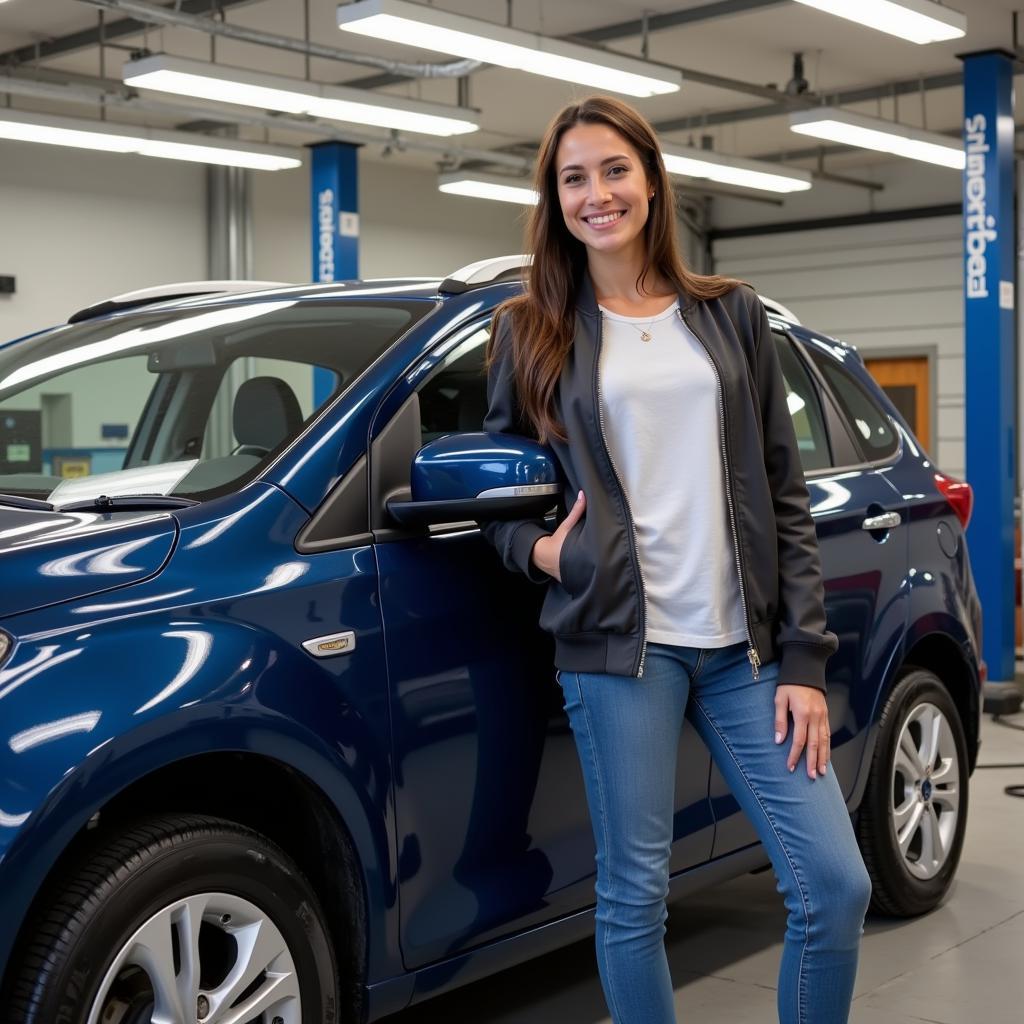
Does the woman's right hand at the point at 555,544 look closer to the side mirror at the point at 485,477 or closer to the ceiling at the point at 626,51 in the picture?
the side mirror at the point at 485,477

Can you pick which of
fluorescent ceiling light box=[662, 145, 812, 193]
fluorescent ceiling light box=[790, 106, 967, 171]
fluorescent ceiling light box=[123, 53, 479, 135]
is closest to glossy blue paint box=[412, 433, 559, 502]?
fluorescent ceiling light box=[123, 53, 479, 135]

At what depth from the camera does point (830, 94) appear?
11.5 metres

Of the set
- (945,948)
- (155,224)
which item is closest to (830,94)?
(155,224)

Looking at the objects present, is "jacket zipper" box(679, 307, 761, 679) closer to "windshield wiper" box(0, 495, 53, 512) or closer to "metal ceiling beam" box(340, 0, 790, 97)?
"windshield wiper" box(0, 495, 53, 512)

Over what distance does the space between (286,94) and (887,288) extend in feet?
27.7

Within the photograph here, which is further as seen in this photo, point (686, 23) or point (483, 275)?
point (686, 23)

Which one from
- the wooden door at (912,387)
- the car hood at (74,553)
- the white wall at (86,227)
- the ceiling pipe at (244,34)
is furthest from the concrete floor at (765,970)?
the wooden door at (912,387)

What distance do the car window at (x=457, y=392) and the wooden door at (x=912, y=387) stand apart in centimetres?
1261

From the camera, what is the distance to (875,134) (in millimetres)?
9398

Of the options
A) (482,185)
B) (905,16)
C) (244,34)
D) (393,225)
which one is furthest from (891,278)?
(244,34)

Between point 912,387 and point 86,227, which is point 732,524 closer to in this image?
point 86,227

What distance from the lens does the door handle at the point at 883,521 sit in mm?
3263

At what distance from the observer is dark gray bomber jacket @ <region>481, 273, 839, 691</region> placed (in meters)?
2.13

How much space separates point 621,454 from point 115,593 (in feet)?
2.38
